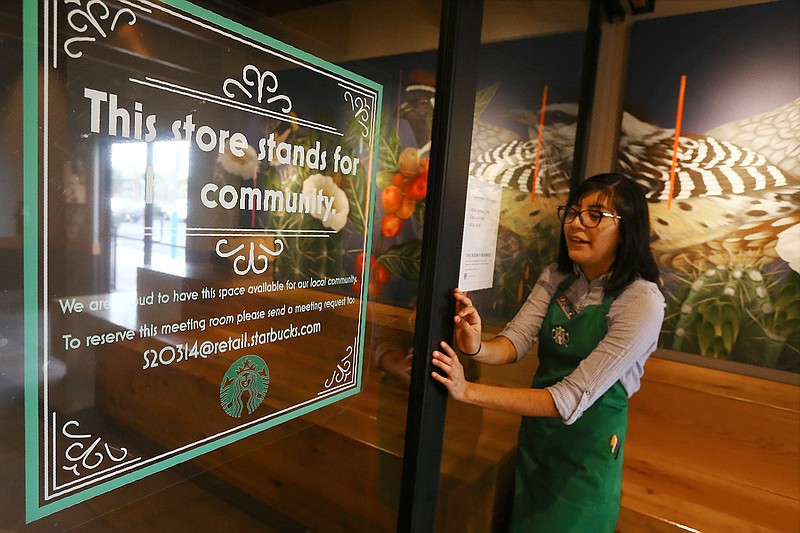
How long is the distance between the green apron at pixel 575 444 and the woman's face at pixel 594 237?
0.11m

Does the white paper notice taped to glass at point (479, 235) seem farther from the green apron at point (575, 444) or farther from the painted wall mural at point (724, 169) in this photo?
the painted wall mural at point (724, 169)

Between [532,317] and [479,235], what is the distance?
13.5 inches

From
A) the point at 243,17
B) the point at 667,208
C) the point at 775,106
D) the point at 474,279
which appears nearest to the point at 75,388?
the point at 243,17

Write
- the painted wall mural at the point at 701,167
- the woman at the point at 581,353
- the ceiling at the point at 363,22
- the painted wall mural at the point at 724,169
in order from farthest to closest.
Answer: the painted wall mural at the point at 724,169 → the painted wall mural at the point at 701,167 → the woman at the point at 581,353 → the ceiling at the point at 363,22

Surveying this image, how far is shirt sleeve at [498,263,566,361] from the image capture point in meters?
1.45

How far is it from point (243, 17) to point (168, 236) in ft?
1.05

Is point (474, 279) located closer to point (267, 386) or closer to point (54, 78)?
point (267, 386)

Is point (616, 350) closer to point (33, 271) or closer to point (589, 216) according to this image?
point (589, 216)

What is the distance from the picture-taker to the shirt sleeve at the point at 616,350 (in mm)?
1154

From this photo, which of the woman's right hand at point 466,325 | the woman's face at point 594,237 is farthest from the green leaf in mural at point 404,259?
the woman's face at point 594,237

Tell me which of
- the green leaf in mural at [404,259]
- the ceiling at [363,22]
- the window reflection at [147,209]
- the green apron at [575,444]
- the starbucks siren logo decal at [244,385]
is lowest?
the green apron at [575,444]

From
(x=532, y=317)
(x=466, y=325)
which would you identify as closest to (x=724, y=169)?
(x=532, y=317)

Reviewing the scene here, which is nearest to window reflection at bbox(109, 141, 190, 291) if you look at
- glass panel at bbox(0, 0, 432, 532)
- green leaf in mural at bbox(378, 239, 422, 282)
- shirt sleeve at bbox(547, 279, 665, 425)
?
glass panel at bbox(0, 0, 432, 532)

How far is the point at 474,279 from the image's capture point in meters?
1.31
